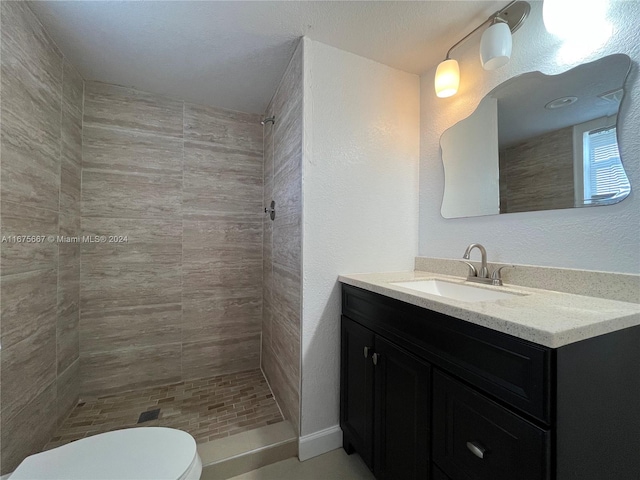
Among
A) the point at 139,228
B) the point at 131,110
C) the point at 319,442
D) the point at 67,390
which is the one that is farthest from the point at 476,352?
the point at 131,110

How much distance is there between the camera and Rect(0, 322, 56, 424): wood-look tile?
102 centimetres

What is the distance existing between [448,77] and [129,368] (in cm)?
267

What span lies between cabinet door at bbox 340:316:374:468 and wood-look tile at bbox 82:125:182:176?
167 centimetres

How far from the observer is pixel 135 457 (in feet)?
2.61

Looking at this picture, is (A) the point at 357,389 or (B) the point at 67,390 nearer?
(A) the point at 357,389

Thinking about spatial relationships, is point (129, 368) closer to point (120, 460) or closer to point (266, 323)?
point (266, 323)

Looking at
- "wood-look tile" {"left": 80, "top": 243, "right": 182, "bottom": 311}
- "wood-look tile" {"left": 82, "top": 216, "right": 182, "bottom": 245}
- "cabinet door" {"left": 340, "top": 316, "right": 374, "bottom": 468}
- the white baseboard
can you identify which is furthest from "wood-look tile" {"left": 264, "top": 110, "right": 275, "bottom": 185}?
the white baseboard

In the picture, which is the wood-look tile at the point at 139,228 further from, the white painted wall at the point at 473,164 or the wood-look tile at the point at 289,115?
the white painted wall at the point at 473,164

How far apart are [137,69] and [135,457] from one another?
6.45 ft

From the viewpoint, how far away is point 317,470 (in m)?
1.19

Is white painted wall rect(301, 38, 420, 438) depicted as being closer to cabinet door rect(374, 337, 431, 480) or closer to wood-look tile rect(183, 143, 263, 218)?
cabinet door rect(374, 337, 431, 480)

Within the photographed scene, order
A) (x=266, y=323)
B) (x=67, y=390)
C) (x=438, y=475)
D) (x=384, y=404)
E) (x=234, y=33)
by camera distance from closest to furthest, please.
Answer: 1. (x=438, y=475)
2. (x=384, y=404)
3. (x=234, y=33)
4. (x=67, y=390)
5. (x=266, y=323)

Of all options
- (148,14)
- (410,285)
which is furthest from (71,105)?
(410,285)

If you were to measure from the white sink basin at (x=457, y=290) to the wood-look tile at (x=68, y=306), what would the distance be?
1.85 meters
